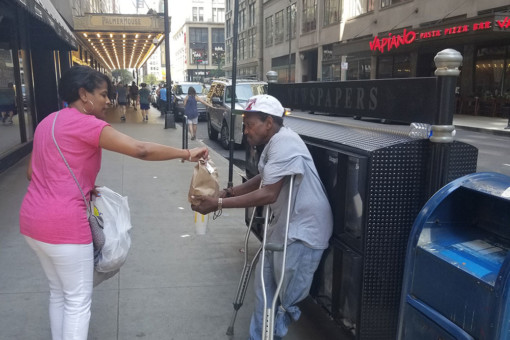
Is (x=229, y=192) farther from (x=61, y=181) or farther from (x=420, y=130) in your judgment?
(x=420, y=130)

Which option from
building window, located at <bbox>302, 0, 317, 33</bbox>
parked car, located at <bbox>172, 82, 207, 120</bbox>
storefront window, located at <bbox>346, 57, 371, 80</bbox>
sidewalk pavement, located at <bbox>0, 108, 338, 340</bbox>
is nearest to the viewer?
sidewalk pavement, located at <bbox>0, 108, 338, 340</bbox>

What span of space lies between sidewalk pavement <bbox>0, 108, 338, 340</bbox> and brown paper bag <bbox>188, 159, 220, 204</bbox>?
122 centimetres

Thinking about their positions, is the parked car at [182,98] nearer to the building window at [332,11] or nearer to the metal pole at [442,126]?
the building window at [332,11]

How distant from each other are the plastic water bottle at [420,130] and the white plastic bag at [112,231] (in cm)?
183

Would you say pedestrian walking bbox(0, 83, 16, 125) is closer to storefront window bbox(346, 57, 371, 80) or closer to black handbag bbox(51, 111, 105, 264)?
black handbag bbox(51, 111, 105, 264)

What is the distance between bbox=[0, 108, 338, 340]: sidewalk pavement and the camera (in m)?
3.47

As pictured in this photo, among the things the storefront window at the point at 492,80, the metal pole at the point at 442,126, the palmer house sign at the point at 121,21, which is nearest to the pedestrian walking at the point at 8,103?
the metal pole at the point at 442,126

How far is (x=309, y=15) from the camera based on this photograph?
40438 mm

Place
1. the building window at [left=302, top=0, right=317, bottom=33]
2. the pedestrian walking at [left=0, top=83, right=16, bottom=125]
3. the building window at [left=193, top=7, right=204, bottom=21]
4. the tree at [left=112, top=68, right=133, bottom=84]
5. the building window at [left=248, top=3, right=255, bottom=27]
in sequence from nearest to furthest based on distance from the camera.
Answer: the pedestrian walking at [left=0, top=83, right=16, bottom=125]
the building window at [left=302, top=0, right=317, bottom=33]
the building window at [left=248, top=3, right=255, bottom=27]
the tree at [left=112, top=68, right=133, bottom=84]
the building window at [left=193, top=7, right=204, bottom=21]

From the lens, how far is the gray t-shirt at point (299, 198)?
2.67 meters

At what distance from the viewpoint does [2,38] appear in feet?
30.2

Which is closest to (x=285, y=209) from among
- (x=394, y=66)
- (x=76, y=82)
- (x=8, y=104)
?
(x=76, y=82)

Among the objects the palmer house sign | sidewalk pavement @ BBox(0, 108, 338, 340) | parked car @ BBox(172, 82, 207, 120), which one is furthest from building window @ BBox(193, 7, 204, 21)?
sidewalk pavement @ BBox(0, 108, 338, 340)

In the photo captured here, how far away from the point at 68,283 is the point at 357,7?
33.5 m
